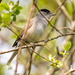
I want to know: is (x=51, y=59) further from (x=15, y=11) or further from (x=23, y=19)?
(x=23, y=19)

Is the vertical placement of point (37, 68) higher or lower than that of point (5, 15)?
higher

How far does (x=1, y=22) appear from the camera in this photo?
270cm

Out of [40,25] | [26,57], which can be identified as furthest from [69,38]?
[26,57]

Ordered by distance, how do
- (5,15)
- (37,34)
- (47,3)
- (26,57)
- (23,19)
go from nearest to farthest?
(5,15) → (37,34) → (26,57) → (23,19) → (47,3)

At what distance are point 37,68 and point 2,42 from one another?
171cm

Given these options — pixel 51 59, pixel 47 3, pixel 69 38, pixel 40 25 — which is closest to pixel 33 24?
pixel 40 25

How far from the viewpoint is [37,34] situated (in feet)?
15.6

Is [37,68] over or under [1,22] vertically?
over

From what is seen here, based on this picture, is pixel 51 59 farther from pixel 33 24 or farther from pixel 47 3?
pixel 47 3

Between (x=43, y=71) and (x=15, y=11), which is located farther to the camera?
(x=43, y=71)

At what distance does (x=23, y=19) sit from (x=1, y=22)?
372 centimetres

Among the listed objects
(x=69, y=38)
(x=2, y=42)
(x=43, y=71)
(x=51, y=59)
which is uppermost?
(x=2, y=42)

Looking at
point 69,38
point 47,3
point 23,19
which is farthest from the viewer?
point 47,3

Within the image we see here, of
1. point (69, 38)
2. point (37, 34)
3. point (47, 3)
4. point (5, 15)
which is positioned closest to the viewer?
point (5, 15)
